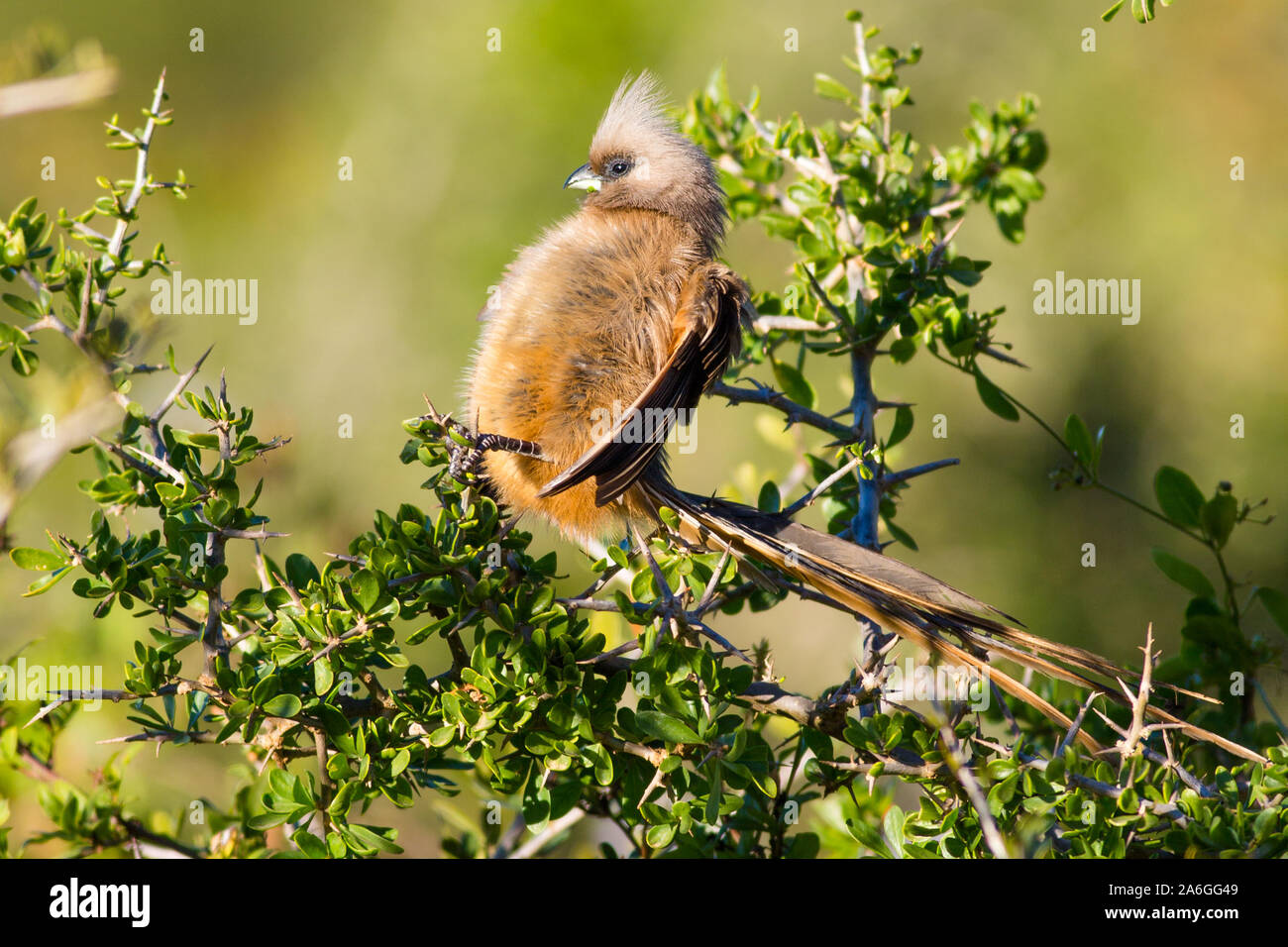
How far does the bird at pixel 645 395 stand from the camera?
228cm

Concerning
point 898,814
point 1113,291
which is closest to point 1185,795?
point 898,814

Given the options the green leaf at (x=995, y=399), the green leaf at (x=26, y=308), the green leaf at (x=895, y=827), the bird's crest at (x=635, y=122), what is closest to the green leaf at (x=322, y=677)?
the green leaf at (x=26, y=308)

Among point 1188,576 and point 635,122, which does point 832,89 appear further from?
point 1188,576

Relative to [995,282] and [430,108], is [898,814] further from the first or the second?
[430,108]

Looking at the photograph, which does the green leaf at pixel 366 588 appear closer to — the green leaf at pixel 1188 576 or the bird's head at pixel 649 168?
the bird's head at pixel 649 168

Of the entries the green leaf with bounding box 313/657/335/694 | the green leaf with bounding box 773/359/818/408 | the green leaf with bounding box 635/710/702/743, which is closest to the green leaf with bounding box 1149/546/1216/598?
the green leaf with bounding box 773/359/818/408

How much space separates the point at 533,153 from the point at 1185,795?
4.50m

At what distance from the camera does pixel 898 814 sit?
2.13 metres

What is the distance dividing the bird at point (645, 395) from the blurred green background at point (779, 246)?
1.85m

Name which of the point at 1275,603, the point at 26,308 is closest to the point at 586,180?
the point at 26,308

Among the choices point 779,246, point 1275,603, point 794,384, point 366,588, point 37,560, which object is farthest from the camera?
point 779,246

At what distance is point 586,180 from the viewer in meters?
3.28

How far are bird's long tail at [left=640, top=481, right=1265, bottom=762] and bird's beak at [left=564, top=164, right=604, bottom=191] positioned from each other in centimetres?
124

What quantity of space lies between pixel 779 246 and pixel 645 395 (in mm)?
3280
